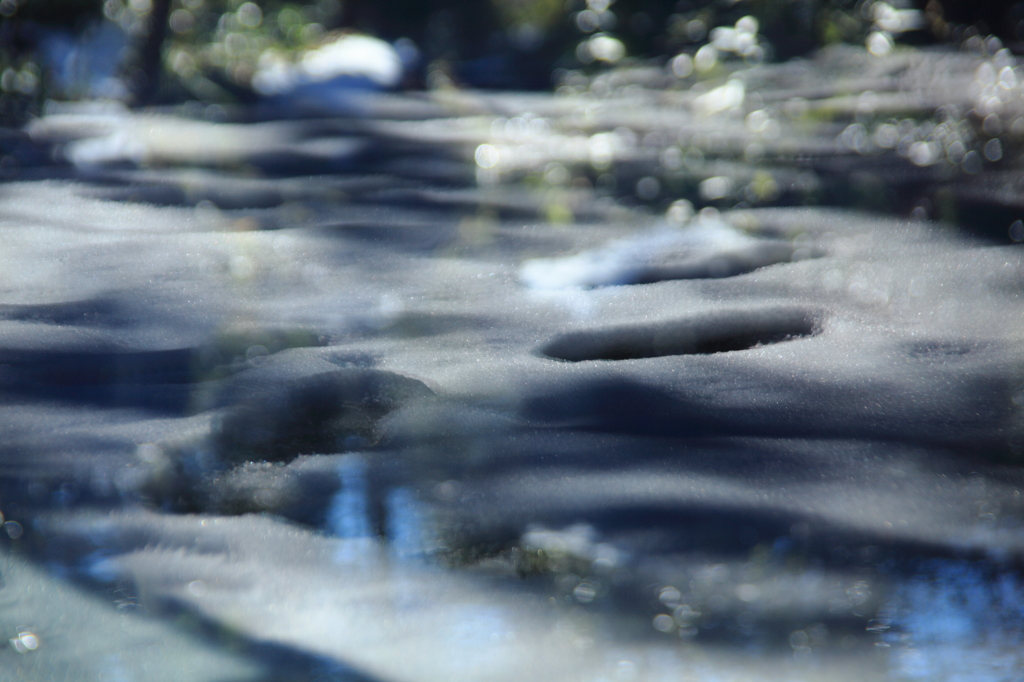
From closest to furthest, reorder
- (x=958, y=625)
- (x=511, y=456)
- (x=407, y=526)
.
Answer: (x=958, y=625) → (x=407, y=526) → (x=511, y=456)

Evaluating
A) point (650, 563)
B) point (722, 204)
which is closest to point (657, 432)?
point (650, 563)

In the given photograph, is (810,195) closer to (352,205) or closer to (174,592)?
(352,205)

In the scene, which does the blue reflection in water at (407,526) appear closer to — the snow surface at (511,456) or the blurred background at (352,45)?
the snow surface at (511,456)

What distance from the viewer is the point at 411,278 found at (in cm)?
210

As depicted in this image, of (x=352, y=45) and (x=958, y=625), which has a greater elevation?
(x=352, y=45)

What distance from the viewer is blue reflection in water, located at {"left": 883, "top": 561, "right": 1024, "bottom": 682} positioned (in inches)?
33.3

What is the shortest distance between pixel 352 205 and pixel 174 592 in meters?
2.02

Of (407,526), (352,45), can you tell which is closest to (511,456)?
(407,526)

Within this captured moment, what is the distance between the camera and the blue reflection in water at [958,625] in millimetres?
846

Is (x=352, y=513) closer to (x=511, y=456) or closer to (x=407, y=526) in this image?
(x=407, y=526)

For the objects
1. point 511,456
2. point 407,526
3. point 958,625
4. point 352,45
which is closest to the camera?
point 958,625

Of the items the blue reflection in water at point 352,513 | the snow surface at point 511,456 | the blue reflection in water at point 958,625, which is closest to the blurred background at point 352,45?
the snow surface at point 511,456

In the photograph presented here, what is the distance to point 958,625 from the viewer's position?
91 centimetres

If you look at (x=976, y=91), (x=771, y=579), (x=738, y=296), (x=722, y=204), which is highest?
(x=976, y=91)
